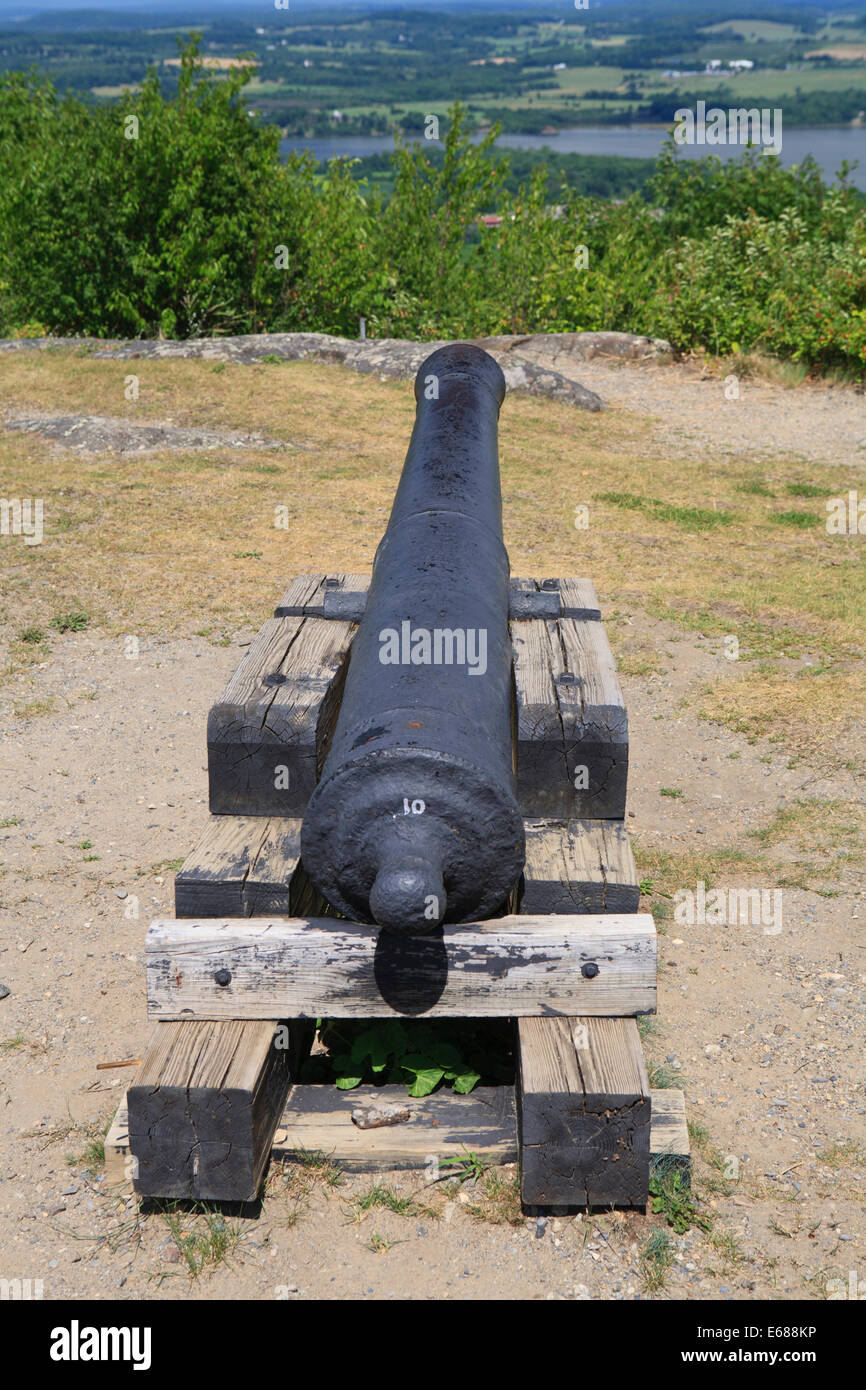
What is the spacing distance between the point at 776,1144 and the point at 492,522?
6.91ft

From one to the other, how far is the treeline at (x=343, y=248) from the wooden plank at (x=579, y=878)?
12.0 metres

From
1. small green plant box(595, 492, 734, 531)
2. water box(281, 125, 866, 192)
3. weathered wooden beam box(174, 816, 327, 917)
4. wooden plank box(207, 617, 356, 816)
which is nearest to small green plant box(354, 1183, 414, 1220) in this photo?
weathered wooden beam box(174, 816, 327, 917)

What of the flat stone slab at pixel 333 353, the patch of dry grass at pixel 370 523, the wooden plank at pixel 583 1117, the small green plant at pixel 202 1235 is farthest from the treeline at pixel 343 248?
the small green plant at pixel 202 1235

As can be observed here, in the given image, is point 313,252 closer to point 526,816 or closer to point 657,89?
point 526,816

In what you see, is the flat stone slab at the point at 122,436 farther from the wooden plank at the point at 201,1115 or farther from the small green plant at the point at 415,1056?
the wooden plank at the point at 201,1115

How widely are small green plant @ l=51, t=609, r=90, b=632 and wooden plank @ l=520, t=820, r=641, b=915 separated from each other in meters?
4.43

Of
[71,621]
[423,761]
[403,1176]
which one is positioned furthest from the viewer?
[71,621]

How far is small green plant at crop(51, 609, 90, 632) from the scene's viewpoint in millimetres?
7324

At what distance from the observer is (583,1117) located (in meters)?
3.05

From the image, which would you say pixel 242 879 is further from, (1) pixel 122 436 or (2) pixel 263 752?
(1) pixel 122 436

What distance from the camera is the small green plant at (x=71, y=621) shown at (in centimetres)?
732

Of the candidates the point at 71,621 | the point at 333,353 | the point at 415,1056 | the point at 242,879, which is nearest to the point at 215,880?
the point at 242,879

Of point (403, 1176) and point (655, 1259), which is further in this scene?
point (403, 1176)

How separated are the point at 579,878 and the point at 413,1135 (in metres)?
0.84
